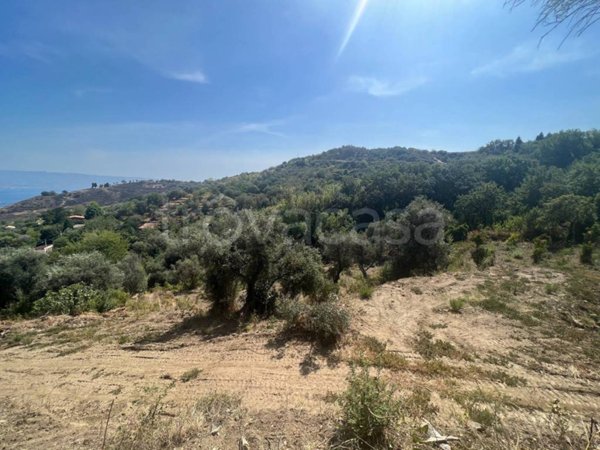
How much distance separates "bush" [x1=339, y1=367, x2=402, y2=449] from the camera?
11.6ft

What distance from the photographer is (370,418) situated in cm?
366

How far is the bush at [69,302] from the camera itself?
12031mm

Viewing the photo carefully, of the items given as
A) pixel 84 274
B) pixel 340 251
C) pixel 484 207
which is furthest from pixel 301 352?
pixel 484 207

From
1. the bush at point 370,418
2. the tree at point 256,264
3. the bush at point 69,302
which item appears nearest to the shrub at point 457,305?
the tree at point 256,264

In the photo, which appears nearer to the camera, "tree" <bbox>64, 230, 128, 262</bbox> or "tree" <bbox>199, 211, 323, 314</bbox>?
"tree" <bbox>199, 211, 323, 314</bbox>

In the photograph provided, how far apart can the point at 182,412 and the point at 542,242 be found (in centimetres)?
2617

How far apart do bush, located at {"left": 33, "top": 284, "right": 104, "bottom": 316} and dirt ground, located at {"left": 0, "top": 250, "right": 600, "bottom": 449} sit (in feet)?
5.32

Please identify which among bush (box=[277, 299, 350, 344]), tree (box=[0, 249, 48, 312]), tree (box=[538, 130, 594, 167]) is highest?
tree (box=[538, 130, 594, 167])

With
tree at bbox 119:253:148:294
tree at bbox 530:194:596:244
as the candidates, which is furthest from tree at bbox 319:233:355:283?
tree at bbox 530:194:596:244

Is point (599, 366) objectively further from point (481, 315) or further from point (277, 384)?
point (277, 384)

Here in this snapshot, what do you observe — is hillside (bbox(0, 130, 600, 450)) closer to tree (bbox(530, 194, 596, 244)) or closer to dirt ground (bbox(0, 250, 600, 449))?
dirt ground (bbox(0, 250, 600, 449))

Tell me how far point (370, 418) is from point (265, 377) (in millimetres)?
2833

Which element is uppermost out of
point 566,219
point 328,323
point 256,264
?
point 566,219

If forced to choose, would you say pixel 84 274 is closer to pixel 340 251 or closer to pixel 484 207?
pixel 340 251
